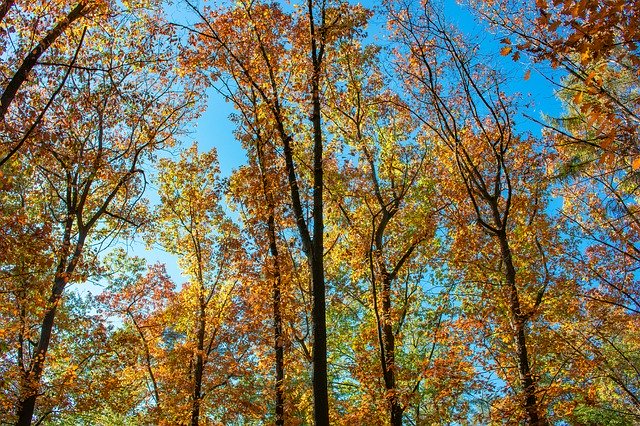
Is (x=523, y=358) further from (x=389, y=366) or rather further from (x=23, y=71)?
(x=23, y=71)

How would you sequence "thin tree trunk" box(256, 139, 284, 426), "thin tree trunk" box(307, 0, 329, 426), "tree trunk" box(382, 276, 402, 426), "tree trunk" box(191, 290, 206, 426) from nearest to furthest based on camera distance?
"thin tree trunk" box(307, 0, 329, 426)
"tree trunk" box(382, 276, 402, 426)
"thin tree trunk" box(256, 139, 284, 426)
"tree trunk" box(191, 290, 206, 426)

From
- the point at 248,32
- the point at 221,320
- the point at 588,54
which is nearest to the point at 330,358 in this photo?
the point at 221,320

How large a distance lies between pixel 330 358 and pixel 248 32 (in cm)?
1069

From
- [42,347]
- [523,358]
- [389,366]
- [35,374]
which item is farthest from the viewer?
[42,347]

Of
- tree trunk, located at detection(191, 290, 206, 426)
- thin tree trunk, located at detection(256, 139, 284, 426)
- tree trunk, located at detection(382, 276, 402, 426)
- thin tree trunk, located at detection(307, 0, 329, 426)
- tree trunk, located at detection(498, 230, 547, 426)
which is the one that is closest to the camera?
thin tree trunk, located at detection(307, 0, 329, 426)

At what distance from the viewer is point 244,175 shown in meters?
12.6

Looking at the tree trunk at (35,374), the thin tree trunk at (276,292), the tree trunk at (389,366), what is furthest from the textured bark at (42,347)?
the tree trunk at (389,366)

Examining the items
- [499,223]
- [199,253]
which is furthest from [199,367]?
[499,223]

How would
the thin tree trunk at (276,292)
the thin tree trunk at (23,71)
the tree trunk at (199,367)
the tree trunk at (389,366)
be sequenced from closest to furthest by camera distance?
the thin tree trunk at (23,71), the tree trunk at (389,366), the thin tree trunk at (276,292), the tree trunk at (199,367)

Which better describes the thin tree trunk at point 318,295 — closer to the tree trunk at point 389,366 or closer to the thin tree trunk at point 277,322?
the tree trunk at point 389,366

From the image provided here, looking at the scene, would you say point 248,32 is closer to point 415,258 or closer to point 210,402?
point 415,258

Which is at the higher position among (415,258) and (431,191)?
(431,191)

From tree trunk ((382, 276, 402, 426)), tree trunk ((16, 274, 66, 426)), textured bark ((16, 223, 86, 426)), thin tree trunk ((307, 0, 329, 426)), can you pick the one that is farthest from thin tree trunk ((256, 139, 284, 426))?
tree trunk ((16, 274, 66, 426))

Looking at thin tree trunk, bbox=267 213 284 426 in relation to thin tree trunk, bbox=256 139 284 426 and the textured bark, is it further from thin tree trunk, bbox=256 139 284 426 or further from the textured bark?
the textured bark
